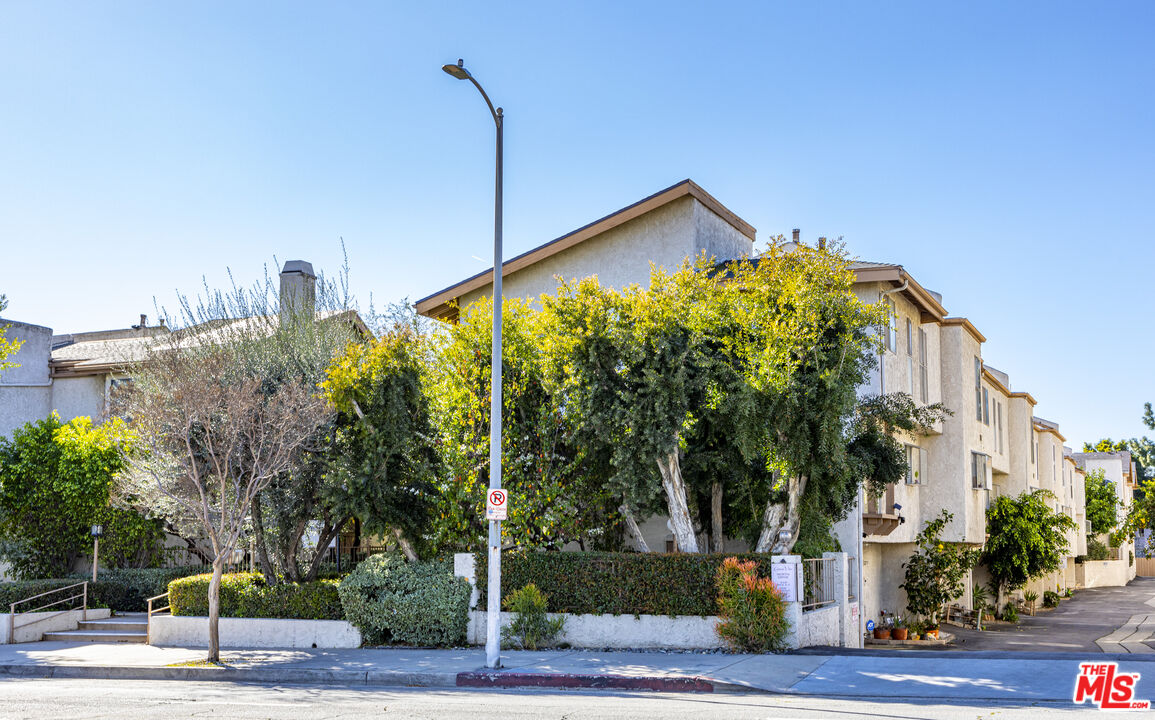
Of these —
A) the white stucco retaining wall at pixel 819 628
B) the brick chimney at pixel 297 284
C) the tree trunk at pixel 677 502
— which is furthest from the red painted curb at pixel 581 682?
the brick chimney at pixel 297 284

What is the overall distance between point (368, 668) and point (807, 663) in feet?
21.7

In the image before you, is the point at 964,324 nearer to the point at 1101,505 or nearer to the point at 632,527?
the point at 632,527

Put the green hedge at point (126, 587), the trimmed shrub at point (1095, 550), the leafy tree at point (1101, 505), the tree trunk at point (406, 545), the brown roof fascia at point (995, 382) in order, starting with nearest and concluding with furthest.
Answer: the tree trunk at point (406, 545), the green hedge at point (126, 587), the brown roof fascia at point (995, 382), the trimmed shrub at point (1095, 550), the leafy tree at point (1101, 505)

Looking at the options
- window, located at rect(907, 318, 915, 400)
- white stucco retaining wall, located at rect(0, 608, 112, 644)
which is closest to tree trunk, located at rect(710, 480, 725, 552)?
window, located at rect(907, 318, 915, 400)

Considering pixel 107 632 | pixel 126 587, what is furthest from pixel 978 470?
pixel 107 632

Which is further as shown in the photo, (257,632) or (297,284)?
(297,284)

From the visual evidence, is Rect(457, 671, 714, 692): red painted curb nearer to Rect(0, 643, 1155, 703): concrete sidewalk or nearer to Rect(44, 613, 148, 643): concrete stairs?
Rect(0, 643, 1155, 703): concrete sidewalk

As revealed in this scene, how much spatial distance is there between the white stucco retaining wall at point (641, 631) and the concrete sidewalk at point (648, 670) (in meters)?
0.53

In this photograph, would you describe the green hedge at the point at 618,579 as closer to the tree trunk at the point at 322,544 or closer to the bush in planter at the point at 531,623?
the bush in planter at the point at 531,623

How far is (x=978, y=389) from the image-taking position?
32219mm

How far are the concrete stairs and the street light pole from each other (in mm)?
9776

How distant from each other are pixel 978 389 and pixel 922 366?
21.7ft

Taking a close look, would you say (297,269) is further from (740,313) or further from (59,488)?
(740,313)
